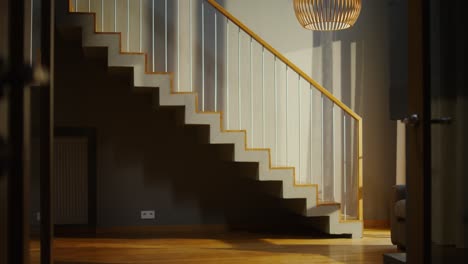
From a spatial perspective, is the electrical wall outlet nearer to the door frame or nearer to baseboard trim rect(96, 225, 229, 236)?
baseboard trim rect(96, 225, 229, 236)

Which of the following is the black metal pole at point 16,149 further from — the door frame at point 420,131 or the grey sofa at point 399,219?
the grey sofa at point 399,219

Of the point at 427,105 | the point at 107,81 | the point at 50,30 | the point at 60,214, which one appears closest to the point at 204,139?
the point at 107,81

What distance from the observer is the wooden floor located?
17.0 feet

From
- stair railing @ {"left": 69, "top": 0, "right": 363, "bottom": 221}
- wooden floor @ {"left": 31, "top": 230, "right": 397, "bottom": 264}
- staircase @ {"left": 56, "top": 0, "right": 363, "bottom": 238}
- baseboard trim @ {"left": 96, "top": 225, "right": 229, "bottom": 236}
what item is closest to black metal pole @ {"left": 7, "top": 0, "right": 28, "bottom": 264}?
wooden floor @ {"left": 31, "top": 230, "right": 397, "bottom": 264}

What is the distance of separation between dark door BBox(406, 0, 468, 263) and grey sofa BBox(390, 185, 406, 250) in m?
3.07

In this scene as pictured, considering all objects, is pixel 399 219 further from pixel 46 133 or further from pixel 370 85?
pixel 46 133

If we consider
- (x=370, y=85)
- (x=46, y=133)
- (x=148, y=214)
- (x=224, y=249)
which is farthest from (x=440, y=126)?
(x=370, y=85)

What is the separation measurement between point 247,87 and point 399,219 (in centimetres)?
241

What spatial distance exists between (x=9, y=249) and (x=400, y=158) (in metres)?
6.53

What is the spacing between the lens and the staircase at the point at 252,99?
6457mm

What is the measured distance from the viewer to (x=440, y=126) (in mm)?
2414

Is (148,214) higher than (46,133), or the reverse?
(46,133)

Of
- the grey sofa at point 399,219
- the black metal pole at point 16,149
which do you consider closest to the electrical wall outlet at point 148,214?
the grey sofa at point 399,219

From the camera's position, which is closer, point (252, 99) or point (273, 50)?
point (273, 50)
